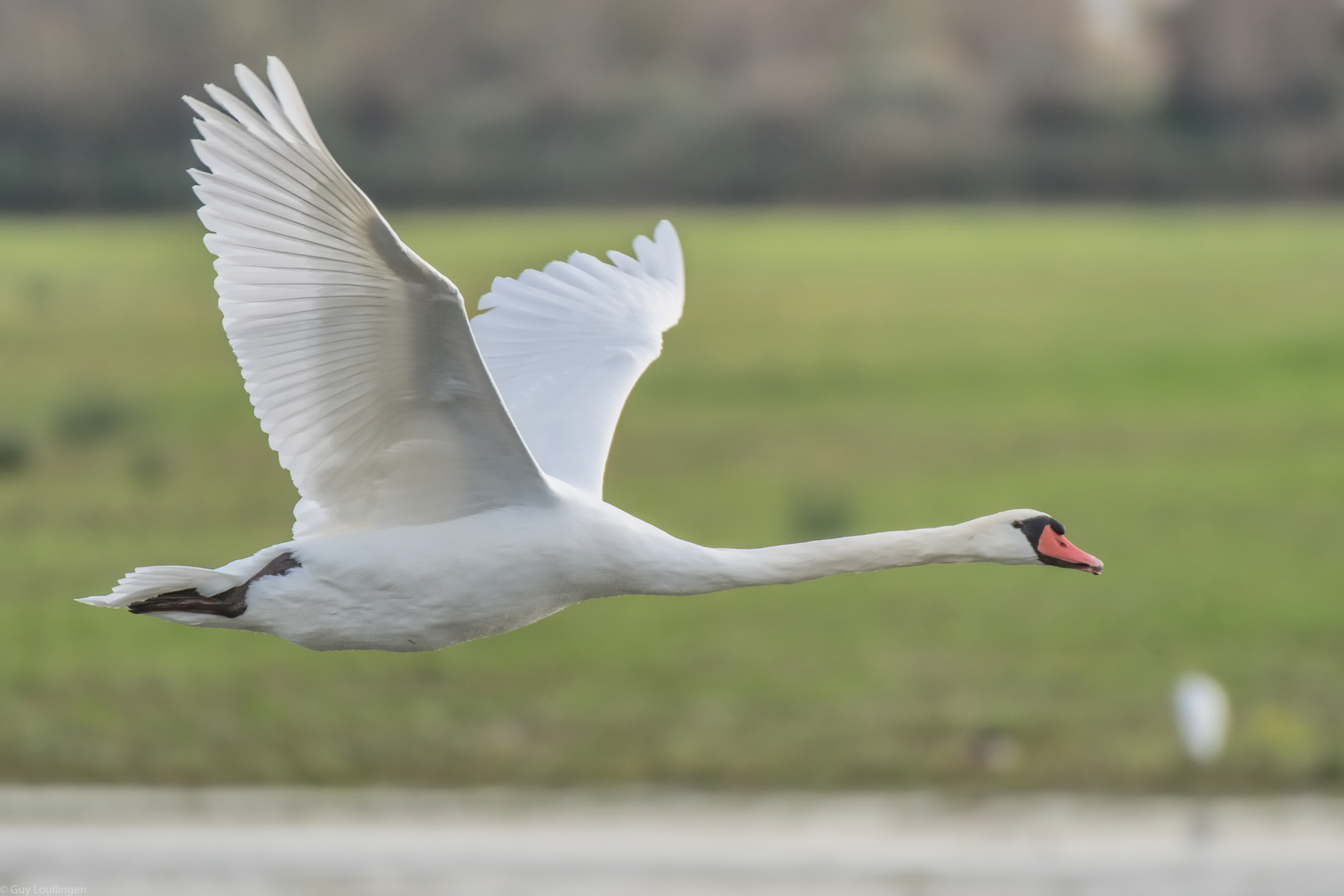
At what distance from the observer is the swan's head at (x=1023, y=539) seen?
715 cm

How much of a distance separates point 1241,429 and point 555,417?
3603cm

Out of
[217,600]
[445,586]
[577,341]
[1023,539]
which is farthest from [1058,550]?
[217,600]

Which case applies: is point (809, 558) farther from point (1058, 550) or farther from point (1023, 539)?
point (1058, 550)

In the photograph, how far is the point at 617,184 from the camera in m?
62.4

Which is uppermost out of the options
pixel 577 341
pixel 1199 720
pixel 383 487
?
pixel 577 341

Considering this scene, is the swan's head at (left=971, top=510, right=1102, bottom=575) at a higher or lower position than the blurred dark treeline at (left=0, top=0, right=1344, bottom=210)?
lower

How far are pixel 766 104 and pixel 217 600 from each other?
65086mm

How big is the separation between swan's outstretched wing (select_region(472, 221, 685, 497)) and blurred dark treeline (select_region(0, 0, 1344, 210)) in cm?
4622

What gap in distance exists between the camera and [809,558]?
708 cm

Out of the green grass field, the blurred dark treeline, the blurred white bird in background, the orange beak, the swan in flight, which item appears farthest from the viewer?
the blurred dark treeline

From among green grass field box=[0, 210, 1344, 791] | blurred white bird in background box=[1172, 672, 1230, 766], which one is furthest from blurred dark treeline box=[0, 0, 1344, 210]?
blurred white bird in background box=[1172, 672, 1230, 766]

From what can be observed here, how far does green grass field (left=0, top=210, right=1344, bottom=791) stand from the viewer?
1972 centimetres

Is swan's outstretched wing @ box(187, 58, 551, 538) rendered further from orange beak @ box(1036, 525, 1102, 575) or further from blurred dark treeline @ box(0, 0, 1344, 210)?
blurred dark treeline @ box(0, 0, 1344, 210)

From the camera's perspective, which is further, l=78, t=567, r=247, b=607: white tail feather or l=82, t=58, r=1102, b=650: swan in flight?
l=78, t=567, r=247, b=607: white tail feather
